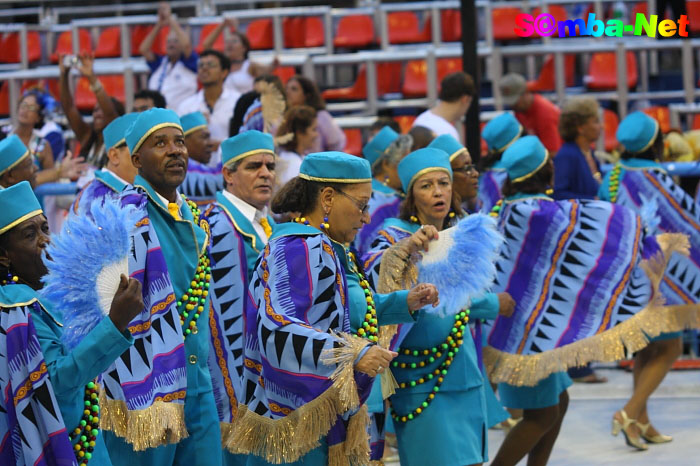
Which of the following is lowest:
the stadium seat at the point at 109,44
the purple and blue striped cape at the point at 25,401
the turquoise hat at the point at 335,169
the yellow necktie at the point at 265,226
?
the purple and blue striped cape at the point at 25,401

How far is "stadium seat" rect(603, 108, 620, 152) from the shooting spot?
1212cm

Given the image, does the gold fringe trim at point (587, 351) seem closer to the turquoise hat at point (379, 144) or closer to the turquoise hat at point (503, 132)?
the turquoise hat at point (503, 132)

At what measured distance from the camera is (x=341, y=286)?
3895 mm

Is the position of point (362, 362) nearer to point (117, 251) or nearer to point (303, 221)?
point (303, 221)

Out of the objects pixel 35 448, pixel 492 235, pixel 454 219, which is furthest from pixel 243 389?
pixel 454 219

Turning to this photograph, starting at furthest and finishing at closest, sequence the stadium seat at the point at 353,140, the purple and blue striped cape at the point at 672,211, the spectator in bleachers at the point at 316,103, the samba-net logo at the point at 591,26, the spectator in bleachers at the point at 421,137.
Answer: the stadium seat at the point at 353,140
the samba-net logo at the point at 591,26
the spectator in bleachers at the point at 316,103
the purple and blue striped cape at the point at 672,211
the spectator in bleachers at the point at 421,137

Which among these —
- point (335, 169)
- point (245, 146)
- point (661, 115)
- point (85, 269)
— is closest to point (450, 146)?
point (245, 146)

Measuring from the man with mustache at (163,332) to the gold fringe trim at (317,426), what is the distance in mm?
372

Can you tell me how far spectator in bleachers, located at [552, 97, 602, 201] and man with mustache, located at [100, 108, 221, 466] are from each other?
382cm

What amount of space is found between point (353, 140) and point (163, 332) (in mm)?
7425

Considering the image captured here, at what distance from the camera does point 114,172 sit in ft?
17.5

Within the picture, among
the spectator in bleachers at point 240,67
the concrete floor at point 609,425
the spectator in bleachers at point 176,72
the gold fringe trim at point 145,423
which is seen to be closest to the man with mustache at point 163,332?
the gold fringe trim at point 145,423

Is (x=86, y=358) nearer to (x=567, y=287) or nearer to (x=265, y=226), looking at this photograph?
(x=265, y=226)

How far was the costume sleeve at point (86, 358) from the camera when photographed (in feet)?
11.1
